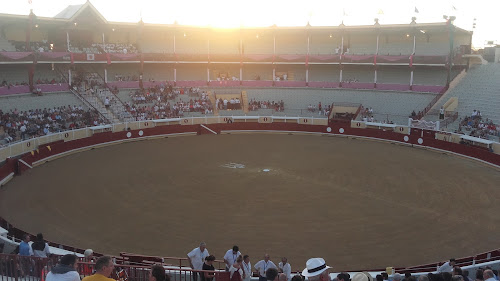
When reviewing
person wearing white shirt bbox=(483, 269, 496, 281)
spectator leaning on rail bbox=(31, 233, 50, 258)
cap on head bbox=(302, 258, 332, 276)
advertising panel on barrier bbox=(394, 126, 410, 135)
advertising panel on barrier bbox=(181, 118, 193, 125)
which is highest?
advertising panel on barrier bbox=(181, 118, 193, 125)

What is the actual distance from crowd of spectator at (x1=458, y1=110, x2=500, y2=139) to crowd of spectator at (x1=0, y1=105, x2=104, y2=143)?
3158cm

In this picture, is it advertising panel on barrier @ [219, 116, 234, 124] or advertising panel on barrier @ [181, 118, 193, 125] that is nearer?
advertising panel on barrier @ [181, 118, 193, 125]

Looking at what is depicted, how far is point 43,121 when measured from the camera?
3578 centimetres

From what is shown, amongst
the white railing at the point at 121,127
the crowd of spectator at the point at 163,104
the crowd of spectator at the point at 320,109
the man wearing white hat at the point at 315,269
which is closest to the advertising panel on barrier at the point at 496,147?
the white railing at the point at 121,127

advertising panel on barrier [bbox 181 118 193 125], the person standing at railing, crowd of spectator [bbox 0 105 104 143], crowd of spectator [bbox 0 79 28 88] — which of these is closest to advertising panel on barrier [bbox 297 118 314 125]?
advertising panel on barrier [bbox 181 118 193 125]

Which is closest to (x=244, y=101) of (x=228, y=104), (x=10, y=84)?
(x=228, y=104)

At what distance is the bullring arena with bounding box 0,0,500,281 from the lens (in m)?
16.0

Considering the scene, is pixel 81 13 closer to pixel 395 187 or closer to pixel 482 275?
pixel 395 187

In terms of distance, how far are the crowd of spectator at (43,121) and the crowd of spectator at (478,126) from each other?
3158 centimetres

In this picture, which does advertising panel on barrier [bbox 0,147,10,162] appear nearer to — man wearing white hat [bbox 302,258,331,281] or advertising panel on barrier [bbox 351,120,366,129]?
man wearing white hat [bbox 302,258,331,281]

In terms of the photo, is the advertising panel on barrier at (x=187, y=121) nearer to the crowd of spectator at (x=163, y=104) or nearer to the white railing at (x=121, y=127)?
the white railing at (x=121, y=127)

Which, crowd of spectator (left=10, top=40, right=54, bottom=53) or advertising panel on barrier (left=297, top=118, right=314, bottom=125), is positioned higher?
crowd of spectator (left=10, top=40, right=54, bottom=53)

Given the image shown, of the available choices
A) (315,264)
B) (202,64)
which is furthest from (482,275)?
(202,64)

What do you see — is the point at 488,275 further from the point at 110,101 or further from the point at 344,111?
the point at 110,101
